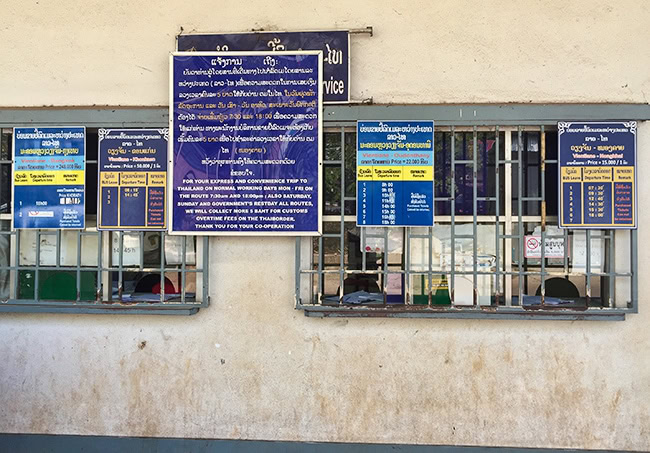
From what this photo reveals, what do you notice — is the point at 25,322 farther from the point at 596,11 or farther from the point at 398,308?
the point at 596,11

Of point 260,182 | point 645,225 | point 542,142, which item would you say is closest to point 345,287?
point 260,182

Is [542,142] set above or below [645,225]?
above

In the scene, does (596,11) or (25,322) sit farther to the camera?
(25,322)

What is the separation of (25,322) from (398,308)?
A: 3023 mm

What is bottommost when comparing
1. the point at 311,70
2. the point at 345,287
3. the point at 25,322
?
the point at 25,322

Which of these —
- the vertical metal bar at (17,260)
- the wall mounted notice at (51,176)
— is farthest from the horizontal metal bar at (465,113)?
the vertical metal bar at (17,260)

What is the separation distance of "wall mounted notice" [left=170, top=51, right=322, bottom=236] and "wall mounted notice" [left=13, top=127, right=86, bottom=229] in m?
0.80

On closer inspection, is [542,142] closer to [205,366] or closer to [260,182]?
[260,182]

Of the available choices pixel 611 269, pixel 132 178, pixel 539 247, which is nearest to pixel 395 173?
pixel 539 247

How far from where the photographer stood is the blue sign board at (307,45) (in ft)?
12.5

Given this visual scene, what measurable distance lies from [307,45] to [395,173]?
3.97 feet

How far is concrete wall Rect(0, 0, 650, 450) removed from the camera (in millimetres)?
3744

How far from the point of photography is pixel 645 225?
3725 millimetres

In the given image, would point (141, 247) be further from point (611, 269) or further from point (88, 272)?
point (611, 269)
